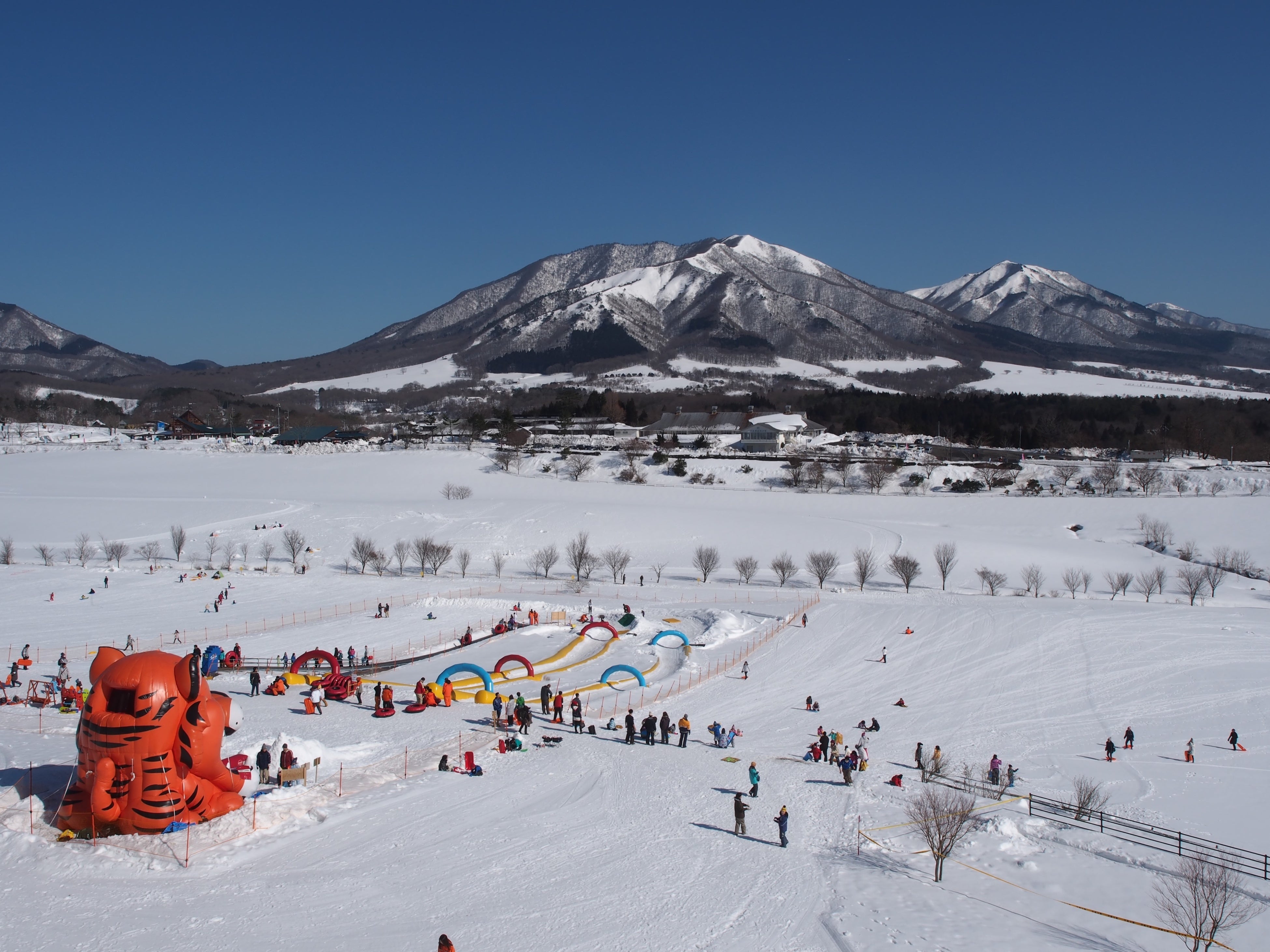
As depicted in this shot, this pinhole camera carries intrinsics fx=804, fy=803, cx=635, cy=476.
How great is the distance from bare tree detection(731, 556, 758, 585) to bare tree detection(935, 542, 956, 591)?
11.6 meters

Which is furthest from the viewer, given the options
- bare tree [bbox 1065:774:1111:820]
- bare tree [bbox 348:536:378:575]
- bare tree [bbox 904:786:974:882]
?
bare tree [bbox 348:536:378:575]

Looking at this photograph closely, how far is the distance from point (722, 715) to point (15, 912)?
1745 cm

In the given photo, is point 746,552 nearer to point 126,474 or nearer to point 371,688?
point 371,688

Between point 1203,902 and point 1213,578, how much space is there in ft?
141

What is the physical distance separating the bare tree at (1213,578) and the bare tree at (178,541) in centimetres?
6388

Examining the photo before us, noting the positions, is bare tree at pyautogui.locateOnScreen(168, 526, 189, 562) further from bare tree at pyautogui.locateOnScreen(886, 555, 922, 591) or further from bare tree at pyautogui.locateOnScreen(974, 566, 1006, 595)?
bare tree at pyautogui.locateOnScreen(974, 566, 1006, 595)

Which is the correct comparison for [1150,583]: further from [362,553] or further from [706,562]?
[362,553]

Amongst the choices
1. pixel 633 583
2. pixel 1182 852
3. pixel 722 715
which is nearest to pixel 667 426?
pixel 633 583

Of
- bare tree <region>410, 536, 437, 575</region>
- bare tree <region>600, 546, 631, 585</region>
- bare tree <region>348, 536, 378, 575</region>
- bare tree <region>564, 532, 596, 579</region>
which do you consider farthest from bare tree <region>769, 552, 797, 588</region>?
bare tree <region>348, 536, 378, 575</region>

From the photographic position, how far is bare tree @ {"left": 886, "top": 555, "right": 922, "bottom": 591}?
49.1m

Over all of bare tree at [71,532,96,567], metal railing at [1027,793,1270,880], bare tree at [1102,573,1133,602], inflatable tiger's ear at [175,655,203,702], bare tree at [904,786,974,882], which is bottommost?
bare tree at [71,532,96,567]

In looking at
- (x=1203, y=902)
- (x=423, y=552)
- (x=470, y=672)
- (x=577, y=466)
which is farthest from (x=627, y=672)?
(x=577, y=466)

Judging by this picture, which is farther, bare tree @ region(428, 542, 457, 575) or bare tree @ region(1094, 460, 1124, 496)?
bare tree @ region(1094, 460, 1124, 496)

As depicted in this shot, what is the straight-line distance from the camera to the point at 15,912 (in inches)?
434
